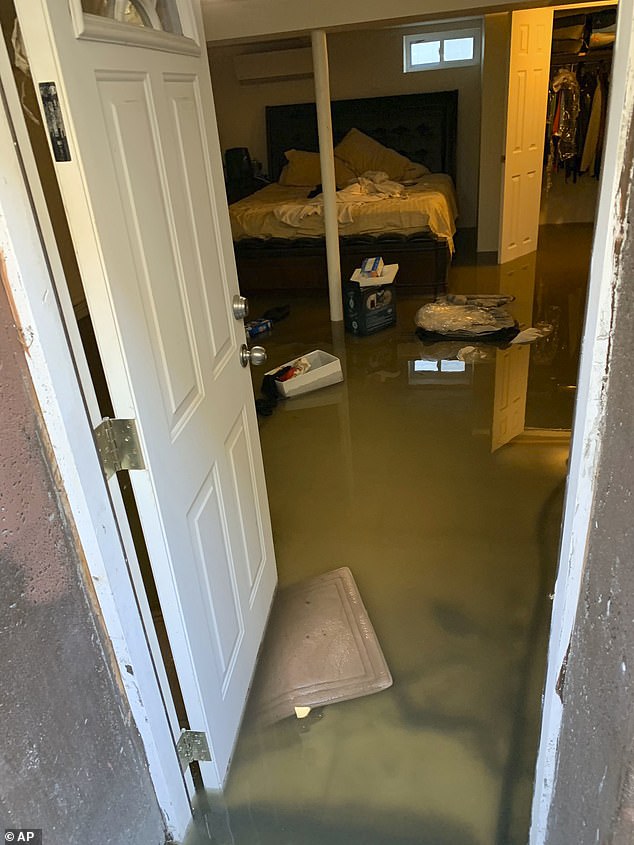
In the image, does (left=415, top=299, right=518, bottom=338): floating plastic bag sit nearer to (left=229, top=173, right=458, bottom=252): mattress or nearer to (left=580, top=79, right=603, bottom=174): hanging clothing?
(left=229, top=173, right=458, bottom=252): mattress

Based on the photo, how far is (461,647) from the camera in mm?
2070

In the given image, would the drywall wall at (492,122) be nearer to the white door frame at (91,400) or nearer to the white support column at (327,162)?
the white support column at (327,162)

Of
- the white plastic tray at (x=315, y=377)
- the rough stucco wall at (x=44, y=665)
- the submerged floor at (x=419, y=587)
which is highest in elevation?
the rough stucco wall at (x=44, y=665)

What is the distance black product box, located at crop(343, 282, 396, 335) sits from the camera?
15.4 ft

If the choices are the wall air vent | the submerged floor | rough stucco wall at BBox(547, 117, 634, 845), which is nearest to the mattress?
the submerged floor

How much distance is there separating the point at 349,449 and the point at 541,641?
1.50 metres

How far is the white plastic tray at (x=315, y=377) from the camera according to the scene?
3.91 m

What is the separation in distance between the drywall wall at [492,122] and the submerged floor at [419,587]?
8.44 feet

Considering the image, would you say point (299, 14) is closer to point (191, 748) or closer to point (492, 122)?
point (492, 122)

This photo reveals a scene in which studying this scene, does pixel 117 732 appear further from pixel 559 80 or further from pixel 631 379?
pixel 559 80

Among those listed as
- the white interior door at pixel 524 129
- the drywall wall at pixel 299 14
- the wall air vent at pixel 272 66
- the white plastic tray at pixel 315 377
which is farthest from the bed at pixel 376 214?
the white plastic tray at pixel 315 377

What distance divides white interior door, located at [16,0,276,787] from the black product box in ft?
9.35

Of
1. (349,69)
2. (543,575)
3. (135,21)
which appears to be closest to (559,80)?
(349,69)

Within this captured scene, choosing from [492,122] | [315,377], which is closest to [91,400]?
[315,377]
